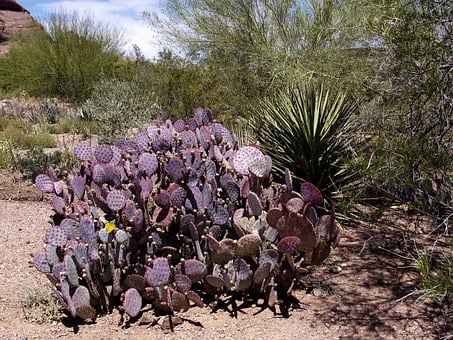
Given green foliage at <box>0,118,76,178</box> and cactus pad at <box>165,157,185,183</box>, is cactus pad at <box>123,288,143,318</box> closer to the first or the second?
cactus pad at <box>165,157,185,183</box>

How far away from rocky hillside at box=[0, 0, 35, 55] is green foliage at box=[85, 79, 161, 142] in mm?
38017

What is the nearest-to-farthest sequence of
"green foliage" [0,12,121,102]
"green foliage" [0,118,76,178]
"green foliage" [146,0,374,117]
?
"green foliage" [0,118,76,178] < "green foliage" [146,0,374,117] < "green foliage" [0,12,121,102]

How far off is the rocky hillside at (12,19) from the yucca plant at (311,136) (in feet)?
150

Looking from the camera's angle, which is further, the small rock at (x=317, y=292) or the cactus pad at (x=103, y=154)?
the cactus pad at (x=103, y=154)

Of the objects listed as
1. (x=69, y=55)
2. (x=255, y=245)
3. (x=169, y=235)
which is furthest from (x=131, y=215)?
(x=69, y=55)

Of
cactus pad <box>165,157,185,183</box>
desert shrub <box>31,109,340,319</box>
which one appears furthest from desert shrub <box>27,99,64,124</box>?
cactus pad <box>165,157,185,183</box>

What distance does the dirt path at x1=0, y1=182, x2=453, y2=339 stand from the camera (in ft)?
12.1

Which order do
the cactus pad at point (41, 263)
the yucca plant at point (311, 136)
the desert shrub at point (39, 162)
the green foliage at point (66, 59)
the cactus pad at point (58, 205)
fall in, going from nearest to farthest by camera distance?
the cactus pad at point (41, 263)
the cactus pad at point (58, 205)
the yucca plant at point (311, 136)
the desert shrub at point (39, 162)
the green foliage at point (66, 59)

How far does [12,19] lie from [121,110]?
4363 centimetres

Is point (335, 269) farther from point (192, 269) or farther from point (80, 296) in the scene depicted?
point (80, 296)

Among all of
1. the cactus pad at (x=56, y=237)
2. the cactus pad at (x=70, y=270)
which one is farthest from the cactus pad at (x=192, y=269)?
the cactus pad at (x=56, y=237)

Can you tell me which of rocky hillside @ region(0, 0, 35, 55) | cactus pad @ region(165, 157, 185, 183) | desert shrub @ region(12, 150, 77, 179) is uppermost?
rocky hillside @ region(0, 0, 35, 55)

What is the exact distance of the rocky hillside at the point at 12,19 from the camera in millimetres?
48156

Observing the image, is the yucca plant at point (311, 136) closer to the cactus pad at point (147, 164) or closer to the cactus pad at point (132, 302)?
the cactus pad at point (147, 164)
